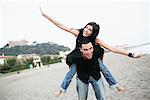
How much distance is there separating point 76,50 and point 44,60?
25.3 feet

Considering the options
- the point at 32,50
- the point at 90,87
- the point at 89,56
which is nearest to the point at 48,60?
the point at 32,50

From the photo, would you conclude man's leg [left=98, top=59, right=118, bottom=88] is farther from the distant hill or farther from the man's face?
the distant hill

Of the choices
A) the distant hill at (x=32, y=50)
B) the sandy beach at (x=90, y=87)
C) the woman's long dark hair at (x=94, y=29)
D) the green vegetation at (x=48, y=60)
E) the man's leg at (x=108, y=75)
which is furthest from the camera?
the distant hill at (x=32, y=50)

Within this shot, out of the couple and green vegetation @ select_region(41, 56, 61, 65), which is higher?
the couple

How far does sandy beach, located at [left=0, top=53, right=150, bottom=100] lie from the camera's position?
7.38 m

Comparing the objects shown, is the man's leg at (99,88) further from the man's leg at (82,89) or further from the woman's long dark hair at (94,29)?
the woman's long dark hair at (94,29)

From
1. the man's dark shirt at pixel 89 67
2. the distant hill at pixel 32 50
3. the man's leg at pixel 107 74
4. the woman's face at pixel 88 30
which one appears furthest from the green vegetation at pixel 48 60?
the woman's face at pixel 88 30

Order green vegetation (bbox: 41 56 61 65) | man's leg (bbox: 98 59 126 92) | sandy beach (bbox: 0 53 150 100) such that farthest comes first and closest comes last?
green vegetation (bbox: 41 56 61 65), sandy beach (bbox: 0 53 150 100), man's leg (bbox: 98 59 126 92)

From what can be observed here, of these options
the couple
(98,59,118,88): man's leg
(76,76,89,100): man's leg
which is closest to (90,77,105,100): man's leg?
the couple

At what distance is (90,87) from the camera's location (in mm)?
8461

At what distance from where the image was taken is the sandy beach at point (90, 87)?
24.2 ft

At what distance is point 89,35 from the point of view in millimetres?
3781

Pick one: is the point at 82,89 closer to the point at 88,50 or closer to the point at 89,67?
the point at 89,67

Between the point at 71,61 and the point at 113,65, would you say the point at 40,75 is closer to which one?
the point at 113,65
